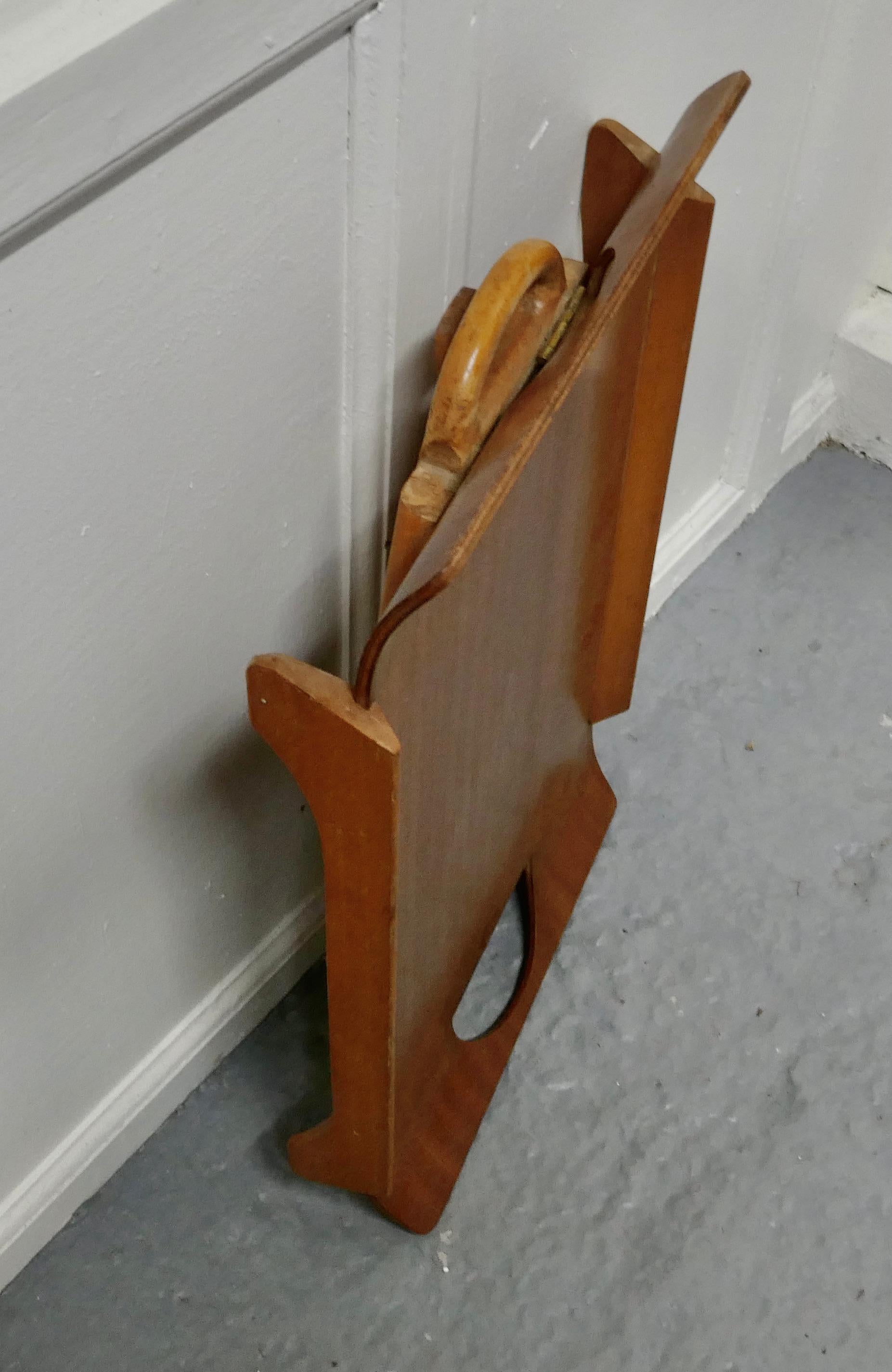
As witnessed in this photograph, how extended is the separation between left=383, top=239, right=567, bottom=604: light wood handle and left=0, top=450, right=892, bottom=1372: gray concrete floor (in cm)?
69

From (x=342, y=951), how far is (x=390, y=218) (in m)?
0.51

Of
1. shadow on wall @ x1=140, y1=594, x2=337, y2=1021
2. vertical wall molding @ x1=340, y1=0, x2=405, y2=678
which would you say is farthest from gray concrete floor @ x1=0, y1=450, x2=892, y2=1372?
vertical wall molding @ x1=340, y1=0, x2=405, y2=678

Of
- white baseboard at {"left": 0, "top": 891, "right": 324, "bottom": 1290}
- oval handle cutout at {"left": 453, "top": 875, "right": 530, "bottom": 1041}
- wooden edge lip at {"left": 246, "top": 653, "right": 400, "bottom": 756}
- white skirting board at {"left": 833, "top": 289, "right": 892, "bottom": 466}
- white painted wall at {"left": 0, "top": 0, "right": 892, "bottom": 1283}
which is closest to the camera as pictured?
white painted wall at {"left": 0, "top": 0, "right": 892, "bottom": 1283}

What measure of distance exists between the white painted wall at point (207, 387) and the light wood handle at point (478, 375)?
108 mm

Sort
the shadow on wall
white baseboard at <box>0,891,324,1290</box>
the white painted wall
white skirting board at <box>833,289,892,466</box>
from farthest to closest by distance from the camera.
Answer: white skirting board at <box>833,289,892,466</box>, white baseboard at <box>0,891,324,1290</box>, the shadow on wall, the white painted wall

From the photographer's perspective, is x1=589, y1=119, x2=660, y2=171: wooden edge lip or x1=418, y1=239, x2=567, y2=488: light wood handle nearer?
x1=418, y1=239, x2=567, y2=488: light wood handle

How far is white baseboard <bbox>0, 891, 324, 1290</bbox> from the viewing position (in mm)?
1204

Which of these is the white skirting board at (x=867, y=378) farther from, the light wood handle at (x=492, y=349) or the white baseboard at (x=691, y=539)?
the light wood handle at (x=492, y=349)

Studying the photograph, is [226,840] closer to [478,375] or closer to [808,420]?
[478,375]

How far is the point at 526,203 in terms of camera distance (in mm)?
1070

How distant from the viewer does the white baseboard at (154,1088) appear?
Answer: 1.20m

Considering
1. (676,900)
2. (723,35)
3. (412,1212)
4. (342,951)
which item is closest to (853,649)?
(676,900)

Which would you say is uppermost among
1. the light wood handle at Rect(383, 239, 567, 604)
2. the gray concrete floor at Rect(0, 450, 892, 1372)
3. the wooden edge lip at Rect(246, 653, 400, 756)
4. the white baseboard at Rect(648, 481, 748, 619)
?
the light wood handle at Rect(383, 239, 567, 604)

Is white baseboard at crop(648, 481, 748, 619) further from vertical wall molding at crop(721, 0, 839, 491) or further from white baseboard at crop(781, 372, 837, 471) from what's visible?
white baseboard at crop(781, 372, 837, 471)
